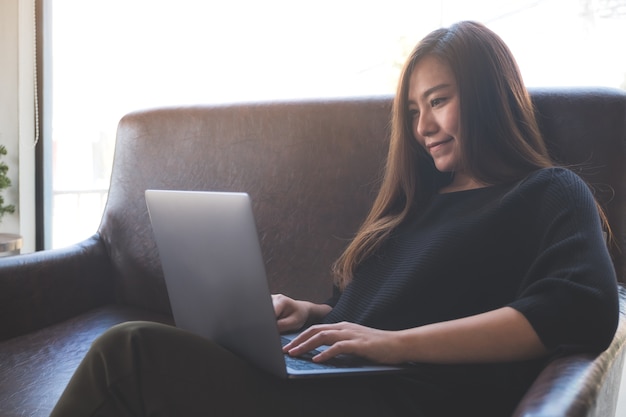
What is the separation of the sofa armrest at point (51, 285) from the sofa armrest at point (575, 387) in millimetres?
1202

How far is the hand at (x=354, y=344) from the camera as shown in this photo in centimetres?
82

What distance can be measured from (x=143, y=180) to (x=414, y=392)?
106 centimetres

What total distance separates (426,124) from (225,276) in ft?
1.65

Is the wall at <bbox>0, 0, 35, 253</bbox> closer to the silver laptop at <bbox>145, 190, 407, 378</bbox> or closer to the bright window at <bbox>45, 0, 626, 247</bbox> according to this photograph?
the bright window at <bbox>45, 0, 626, 247</bbox>

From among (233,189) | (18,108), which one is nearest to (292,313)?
(233,189)

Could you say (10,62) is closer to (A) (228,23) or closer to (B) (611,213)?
(A) (228,23)

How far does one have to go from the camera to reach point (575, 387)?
2.09 ft

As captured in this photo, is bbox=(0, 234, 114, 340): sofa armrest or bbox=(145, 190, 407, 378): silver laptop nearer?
bbox=(145, 190, 407, 378): silver laptop

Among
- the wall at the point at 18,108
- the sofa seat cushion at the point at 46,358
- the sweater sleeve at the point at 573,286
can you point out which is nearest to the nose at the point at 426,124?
the sweater sleeve at the point at 573,286

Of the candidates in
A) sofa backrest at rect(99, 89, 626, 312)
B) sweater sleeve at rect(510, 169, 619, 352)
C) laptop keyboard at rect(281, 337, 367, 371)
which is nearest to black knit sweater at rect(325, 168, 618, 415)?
sweater sleeve at rect(510, 169, 619, 352)

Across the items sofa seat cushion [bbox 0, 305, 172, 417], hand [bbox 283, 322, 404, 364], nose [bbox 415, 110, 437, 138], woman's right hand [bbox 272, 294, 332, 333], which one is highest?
nose [bbox 415, 110, 437, 138]

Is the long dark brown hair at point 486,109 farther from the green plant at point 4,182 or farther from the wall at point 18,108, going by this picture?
the wall at point 18,108

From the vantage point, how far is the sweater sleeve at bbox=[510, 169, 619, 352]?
0.75 m

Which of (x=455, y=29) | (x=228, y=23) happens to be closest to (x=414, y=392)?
(x=455, y=29)
